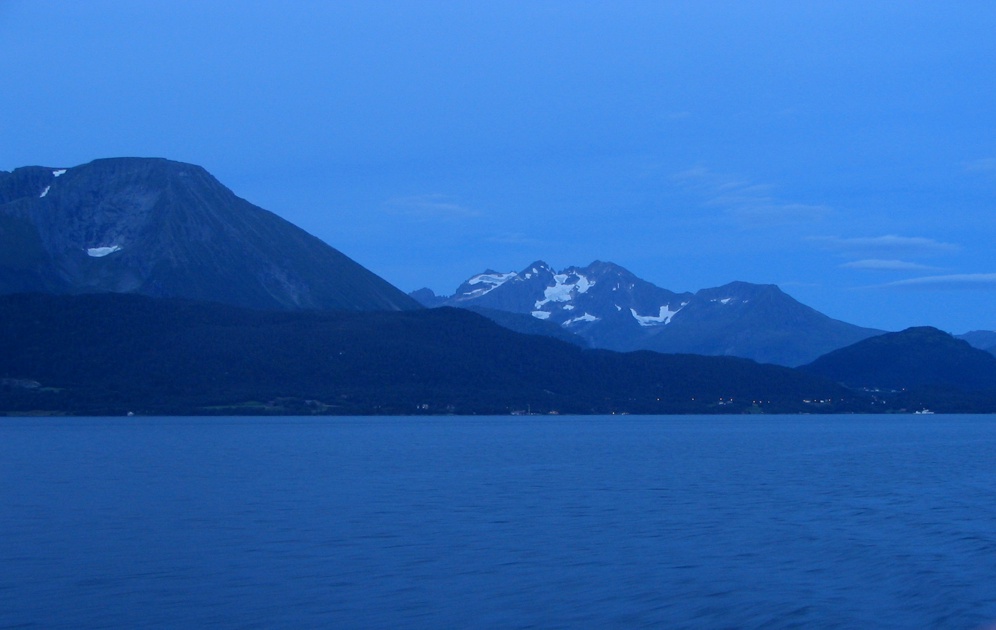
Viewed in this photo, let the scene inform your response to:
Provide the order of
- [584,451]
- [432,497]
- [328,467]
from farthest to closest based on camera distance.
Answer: [584,451] → [328,467] → [432,497]

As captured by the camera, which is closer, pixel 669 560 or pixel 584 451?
pixel 669 560

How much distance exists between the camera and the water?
28.3 m

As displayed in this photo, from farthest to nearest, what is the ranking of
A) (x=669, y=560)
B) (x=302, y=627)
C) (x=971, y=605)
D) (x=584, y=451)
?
(x=584, y=451), (x=669, y=560), (x=971, y=605), (x=302, y=627)

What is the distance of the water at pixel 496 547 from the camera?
1114 inches

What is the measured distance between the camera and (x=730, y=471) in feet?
238

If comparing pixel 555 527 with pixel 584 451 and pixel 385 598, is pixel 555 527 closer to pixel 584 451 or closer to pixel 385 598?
pixel 385 598

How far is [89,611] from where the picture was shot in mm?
27750

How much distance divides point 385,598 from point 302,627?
141 inches

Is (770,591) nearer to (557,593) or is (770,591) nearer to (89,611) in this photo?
(557,593)

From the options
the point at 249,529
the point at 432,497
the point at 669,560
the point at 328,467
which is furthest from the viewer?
the point at 328,467

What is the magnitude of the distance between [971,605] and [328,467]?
172ft

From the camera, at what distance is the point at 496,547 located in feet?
125

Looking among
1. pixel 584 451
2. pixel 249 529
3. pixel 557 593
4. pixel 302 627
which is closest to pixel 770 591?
pixel 557 593

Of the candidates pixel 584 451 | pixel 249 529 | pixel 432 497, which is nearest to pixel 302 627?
pixel 249 529
